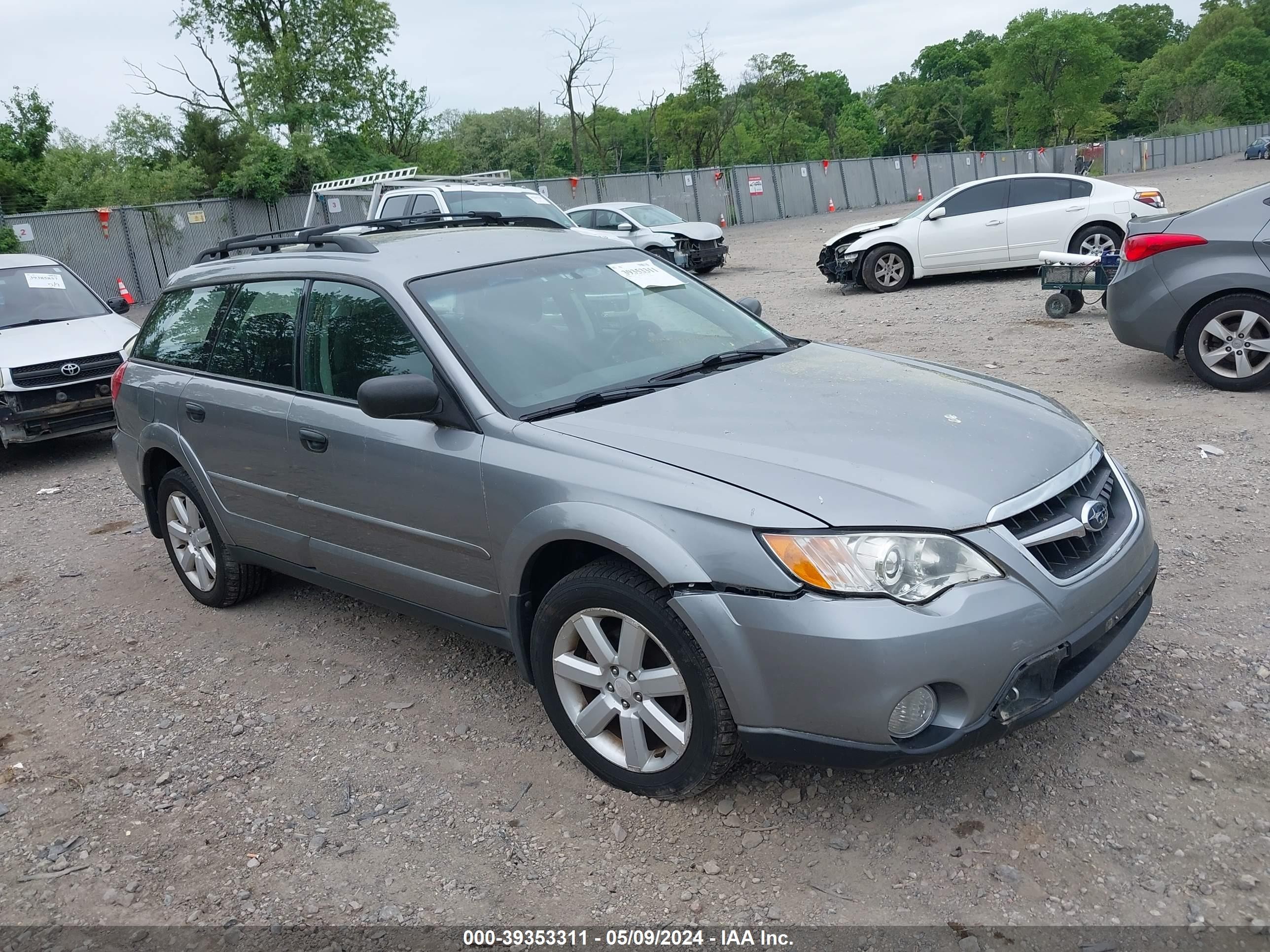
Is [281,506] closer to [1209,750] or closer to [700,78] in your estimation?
[1209,750]

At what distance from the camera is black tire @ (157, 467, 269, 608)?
488 centimetres

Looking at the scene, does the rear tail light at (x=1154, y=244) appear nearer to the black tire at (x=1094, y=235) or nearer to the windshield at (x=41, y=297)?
the black tire at (x=1094, y=235)

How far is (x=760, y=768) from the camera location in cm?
330

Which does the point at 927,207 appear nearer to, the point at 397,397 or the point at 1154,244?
the point at 1154,244

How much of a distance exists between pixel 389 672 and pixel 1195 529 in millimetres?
3786

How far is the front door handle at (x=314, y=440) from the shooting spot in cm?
392

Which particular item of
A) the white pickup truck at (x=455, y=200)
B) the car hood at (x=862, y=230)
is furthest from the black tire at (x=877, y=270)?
the white pickup truck at (x=455, y=200)

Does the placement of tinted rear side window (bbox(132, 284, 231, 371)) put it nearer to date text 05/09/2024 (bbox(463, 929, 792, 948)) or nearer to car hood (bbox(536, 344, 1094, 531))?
car hood (bbox(536, 344, 1094, 531))

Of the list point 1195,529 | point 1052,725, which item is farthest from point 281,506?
point 1195,529

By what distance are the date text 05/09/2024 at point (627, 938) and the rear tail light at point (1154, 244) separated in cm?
619

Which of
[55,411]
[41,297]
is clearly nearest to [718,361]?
[55,411]

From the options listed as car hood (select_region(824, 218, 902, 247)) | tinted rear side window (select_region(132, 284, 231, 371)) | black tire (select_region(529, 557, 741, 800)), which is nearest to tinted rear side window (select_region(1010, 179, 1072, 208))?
car hood (select_region(824, 218, 902, 247))

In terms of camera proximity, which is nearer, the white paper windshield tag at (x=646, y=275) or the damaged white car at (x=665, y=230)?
the white paper windshield tag at (x=646, y=275)

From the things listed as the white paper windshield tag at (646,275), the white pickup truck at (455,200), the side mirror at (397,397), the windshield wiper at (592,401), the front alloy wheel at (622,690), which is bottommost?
the front alloy wheel at (622,690)
